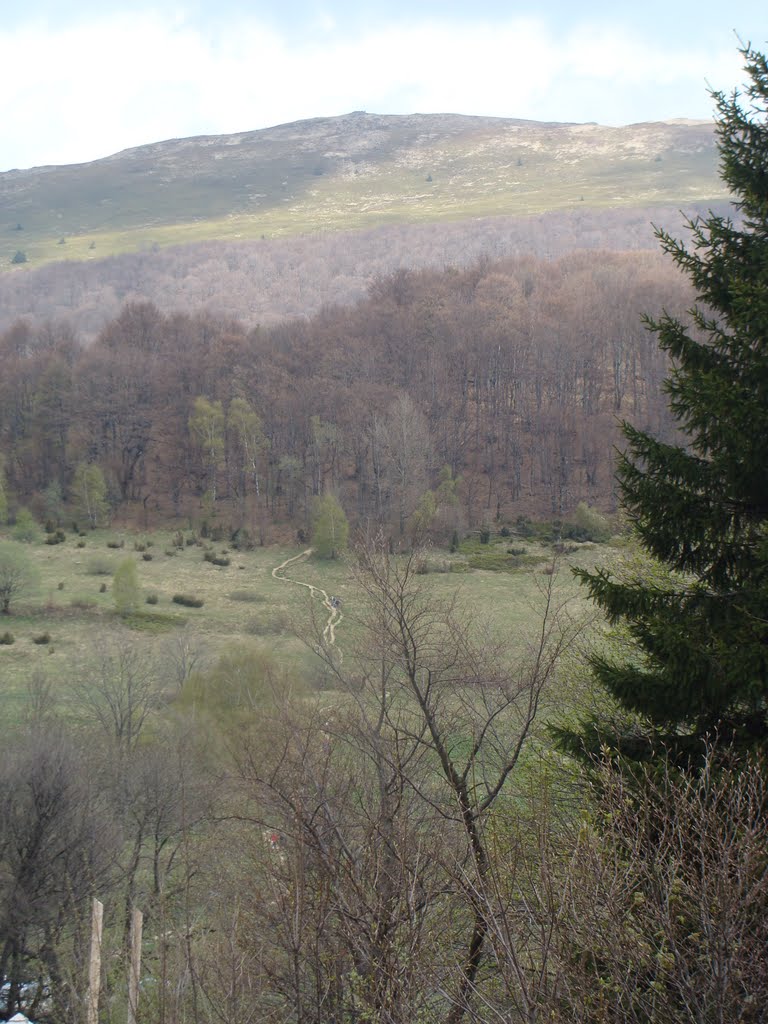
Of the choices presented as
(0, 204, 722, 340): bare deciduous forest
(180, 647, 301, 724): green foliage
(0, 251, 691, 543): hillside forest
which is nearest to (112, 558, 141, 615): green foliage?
(180, 647, 301, 724): green foliage

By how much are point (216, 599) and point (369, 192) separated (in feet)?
501

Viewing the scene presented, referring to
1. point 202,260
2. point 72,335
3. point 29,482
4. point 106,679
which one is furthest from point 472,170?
point 106,679

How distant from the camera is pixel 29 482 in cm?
6156

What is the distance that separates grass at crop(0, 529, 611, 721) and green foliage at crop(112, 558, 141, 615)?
14.5 inches

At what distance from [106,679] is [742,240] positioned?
20.2 metres

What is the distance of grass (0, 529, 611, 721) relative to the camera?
2898cm

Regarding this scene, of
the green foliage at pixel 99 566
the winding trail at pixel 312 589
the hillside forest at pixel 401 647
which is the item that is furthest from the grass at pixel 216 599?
the winding trail at pixel 312 589

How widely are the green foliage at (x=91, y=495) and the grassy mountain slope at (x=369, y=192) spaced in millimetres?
94729

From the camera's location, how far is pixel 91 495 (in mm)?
54062

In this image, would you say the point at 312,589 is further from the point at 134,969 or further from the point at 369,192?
the point at 369,192

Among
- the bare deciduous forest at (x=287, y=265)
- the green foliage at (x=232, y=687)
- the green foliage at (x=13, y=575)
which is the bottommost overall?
the green foliage at (x=13, y=575)

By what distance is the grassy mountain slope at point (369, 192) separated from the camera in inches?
Result: 5822

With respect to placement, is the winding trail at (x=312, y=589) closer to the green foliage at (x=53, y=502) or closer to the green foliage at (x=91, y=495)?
the green foliage at (x=91, y=495)

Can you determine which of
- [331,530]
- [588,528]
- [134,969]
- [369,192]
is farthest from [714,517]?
[369,192]
